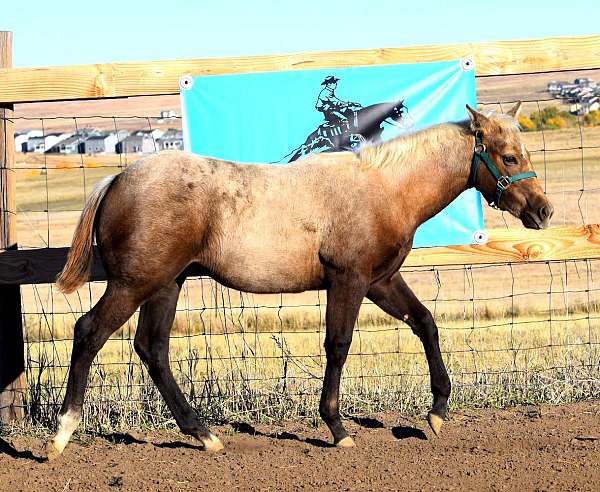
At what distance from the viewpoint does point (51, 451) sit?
18.5 feet

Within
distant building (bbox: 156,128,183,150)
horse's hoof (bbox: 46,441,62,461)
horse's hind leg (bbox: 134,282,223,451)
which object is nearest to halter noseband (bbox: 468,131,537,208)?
horse's hind leg (bbox: 134,282,223,451)

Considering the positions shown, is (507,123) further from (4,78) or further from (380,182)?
(4,78)

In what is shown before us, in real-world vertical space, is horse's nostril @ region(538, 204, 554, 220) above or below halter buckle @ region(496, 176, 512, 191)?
below

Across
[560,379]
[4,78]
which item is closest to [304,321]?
[560,379]

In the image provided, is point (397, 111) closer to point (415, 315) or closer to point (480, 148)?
point (480, 148)

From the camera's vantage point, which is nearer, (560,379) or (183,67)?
(183,67)

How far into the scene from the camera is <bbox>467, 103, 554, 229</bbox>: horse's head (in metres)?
5.88

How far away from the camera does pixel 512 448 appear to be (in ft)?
18.7

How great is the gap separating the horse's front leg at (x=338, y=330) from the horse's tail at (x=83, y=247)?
56.5 inches

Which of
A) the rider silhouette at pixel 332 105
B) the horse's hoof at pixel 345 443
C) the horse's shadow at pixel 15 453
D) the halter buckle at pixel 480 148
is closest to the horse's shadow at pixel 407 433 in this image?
the horse's hoof at pixel 345 443

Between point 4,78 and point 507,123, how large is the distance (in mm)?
3271

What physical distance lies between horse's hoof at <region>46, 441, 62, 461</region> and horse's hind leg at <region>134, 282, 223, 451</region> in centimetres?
75

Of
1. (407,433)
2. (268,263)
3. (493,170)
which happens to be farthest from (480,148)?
(407,433)

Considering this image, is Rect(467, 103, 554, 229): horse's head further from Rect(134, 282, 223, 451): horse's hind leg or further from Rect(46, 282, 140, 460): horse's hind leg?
Rect(46, 282, 140, 460): horse's hind leg
